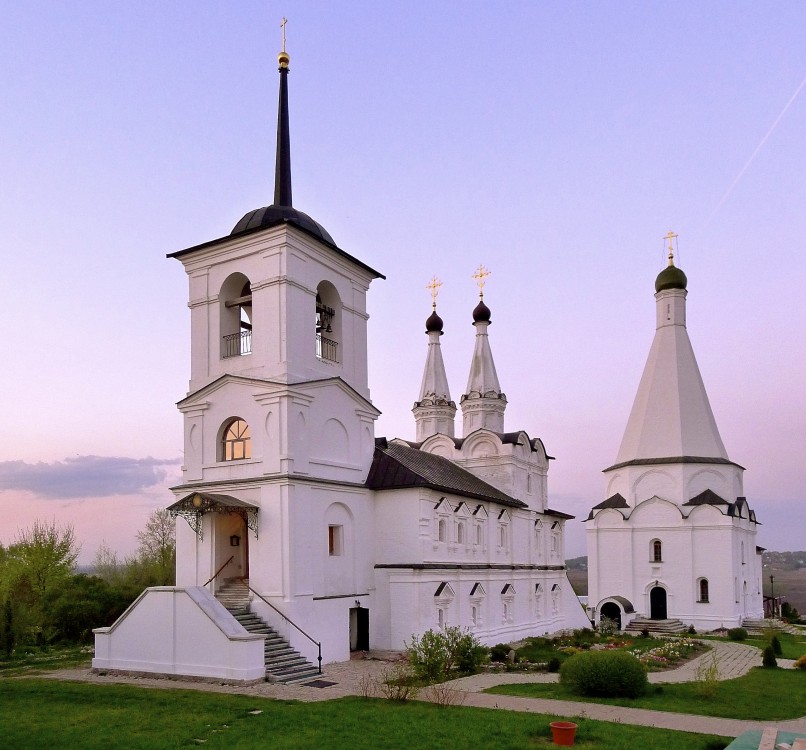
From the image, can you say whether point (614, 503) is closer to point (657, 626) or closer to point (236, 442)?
point (657, 626)

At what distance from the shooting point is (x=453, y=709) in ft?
46.3

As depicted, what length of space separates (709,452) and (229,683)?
3279 cm

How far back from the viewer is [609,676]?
616 inches

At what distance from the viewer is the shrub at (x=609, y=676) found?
15.6m

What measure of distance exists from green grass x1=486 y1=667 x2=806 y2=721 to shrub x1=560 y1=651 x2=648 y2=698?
222 mm

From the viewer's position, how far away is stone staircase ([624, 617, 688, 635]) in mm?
36688

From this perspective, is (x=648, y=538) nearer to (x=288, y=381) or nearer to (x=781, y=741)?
(x=288, y=381)

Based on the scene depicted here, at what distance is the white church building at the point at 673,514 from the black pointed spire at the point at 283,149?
27667mm

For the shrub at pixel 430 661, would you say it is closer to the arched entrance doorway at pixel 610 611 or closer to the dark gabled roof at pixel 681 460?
the arched entrance doorway at pixel 610 611

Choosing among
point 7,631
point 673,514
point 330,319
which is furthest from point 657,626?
point 7,631

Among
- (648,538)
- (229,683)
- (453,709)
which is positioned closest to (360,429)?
(229,683)

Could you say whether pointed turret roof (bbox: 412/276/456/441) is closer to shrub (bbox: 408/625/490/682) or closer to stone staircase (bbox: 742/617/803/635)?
stone staircase (bbox: 742/617/803/635)

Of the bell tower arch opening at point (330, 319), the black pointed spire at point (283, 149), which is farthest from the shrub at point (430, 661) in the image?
the black pointed spire at point (283, 149)

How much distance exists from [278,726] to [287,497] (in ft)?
25.8
